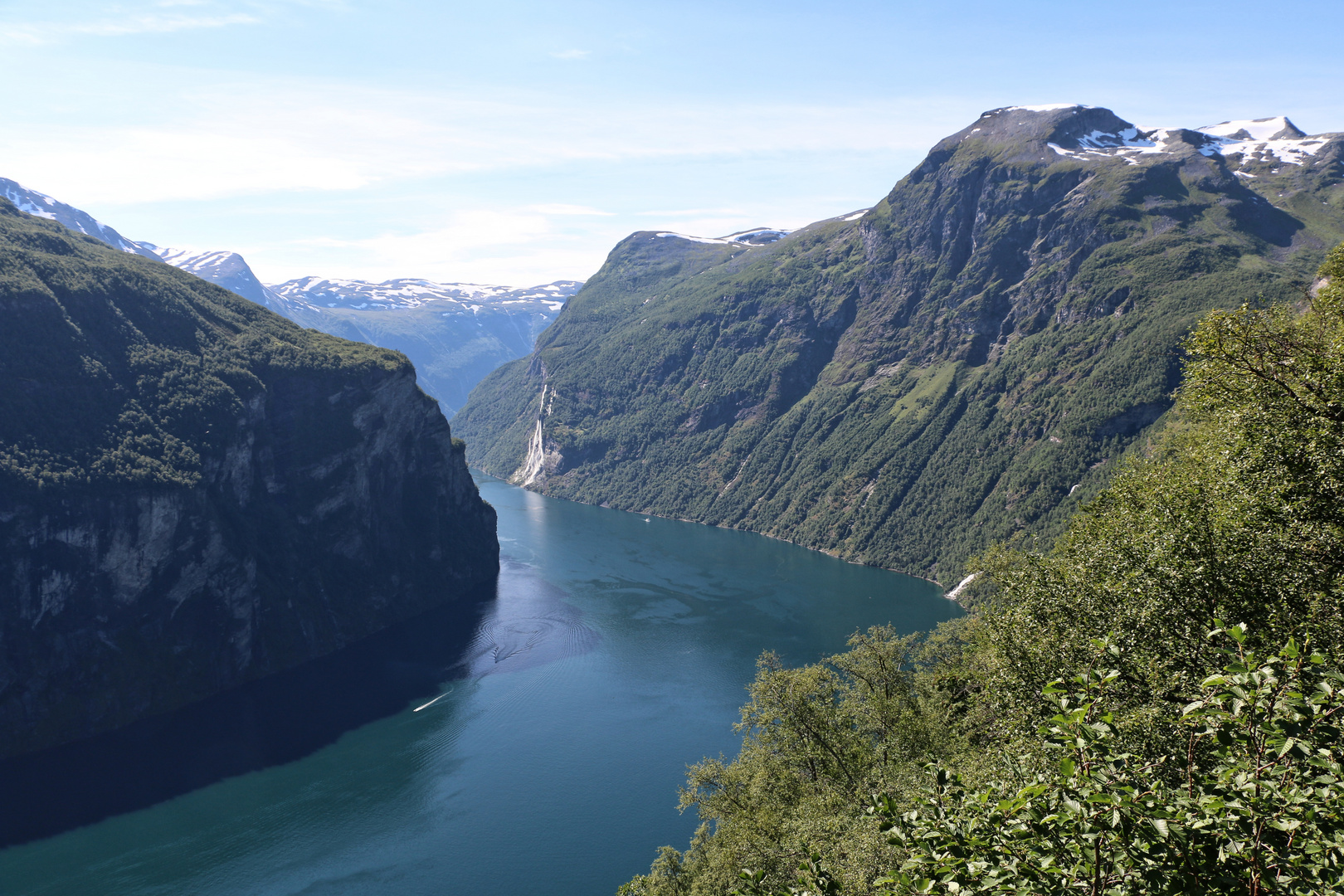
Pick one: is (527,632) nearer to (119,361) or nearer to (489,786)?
(489,786)

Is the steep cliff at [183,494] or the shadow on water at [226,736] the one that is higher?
the steep cliff at [183,494]

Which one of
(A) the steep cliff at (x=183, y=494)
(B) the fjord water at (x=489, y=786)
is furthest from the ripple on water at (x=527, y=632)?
(A) the steep cliff at (x=183, y=494)

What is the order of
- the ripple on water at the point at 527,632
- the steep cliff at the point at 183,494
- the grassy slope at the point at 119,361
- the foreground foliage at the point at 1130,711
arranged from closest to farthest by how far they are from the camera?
the foreground foliage at the point at 1130,711 < the steep cliff at the point at 183,494 < the grassy slope at the point at 119,361 < the ripple on water at the point at 527,632

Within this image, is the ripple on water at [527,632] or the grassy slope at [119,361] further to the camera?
the ripple on water at [527,632]

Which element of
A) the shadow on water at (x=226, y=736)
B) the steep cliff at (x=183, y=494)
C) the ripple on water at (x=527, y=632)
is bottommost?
the ripple on water at (x=527, y=632)

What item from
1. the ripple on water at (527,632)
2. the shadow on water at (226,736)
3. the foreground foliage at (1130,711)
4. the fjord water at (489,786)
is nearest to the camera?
the foreground foliage at (1130,711)

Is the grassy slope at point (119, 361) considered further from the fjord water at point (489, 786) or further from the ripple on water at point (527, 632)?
the ripple on water at point (527, 632)
